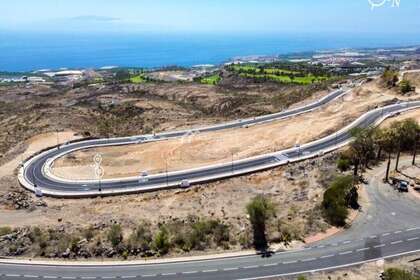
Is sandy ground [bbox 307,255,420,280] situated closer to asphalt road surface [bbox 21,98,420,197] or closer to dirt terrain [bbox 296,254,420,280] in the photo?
dirt terrain [bbox 296,254,420,280]

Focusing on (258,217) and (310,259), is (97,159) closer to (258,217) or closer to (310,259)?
(258,217)

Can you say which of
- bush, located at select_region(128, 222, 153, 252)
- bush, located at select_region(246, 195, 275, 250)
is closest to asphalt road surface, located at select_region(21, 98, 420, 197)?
Result: bush, located at select_region(128, 222, 153, 252)

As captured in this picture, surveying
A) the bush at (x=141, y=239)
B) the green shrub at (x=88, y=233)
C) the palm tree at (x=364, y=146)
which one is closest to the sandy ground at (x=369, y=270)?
the bush at (x=141, y=239)

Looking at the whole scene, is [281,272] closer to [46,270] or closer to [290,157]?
[46,270]

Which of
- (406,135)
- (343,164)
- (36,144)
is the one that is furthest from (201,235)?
(36,144)

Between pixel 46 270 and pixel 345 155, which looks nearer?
pixel 46 270

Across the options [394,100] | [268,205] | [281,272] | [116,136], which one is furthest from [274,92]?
[281,272]
